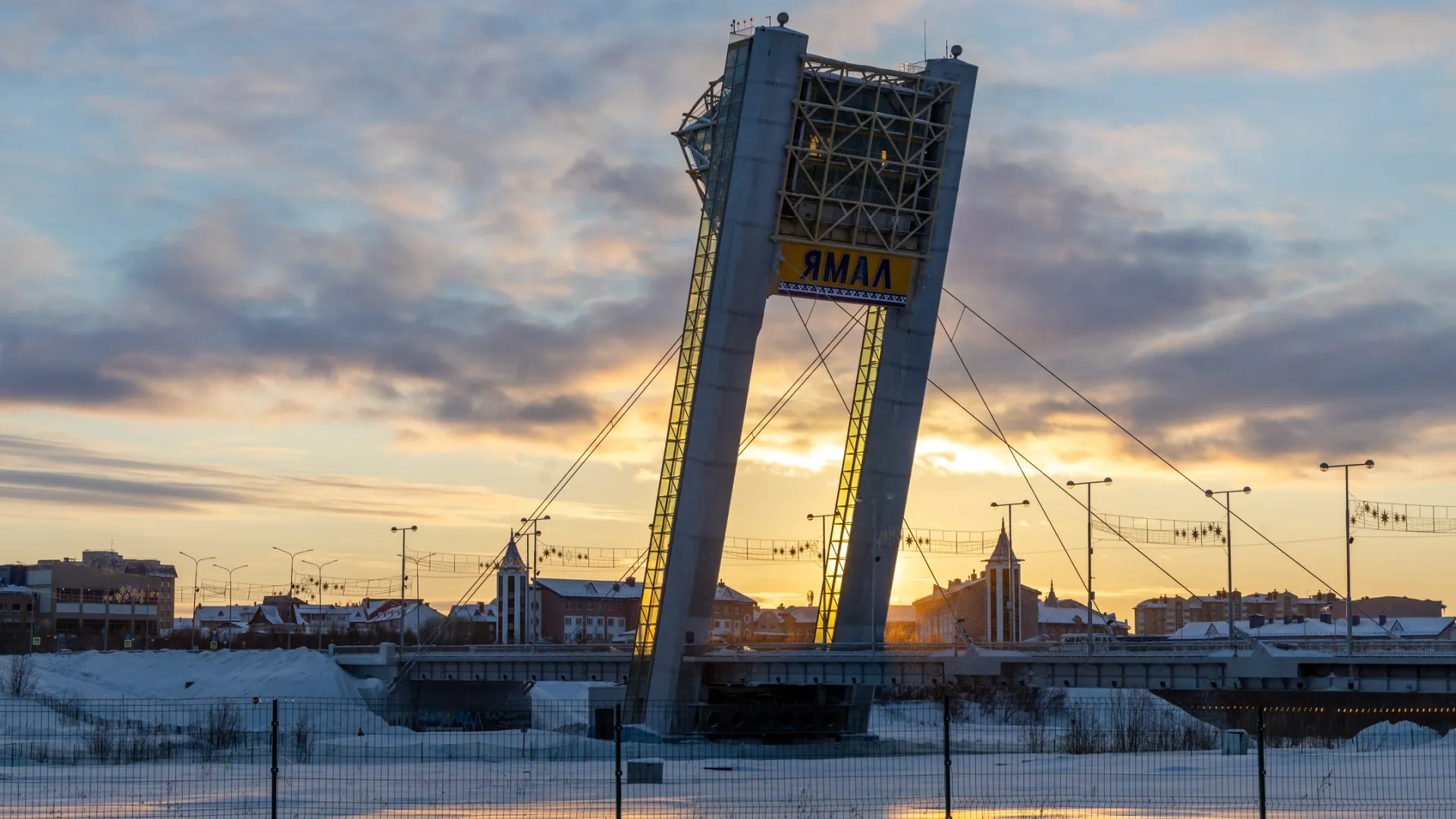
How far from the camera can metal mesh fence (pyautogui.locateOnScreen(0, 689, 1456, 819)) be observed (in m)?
35.8

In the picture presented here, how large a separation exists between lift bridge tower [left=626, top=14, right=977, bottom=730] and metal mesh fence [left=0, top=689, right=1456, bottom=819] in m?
4.99

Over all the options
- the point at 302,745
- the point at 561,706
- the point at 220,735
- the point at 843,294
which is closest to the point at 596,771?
the point at 302,745

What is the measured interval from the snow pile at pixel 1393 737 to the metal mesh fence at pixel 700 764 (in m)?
0.30

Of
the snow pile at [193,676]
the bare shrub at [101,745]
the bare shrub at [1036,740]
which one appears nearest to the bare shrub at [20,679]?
the snow pile at [193,676]

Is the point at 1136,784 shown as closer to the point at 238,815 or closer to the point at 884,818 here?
the point at 884,818

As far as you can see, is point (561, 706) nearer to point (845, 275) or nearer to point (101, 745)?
point (845, 275)

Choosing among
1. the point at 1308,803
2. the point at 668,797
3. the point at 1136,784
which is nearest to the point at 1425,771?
the point at 1136,784

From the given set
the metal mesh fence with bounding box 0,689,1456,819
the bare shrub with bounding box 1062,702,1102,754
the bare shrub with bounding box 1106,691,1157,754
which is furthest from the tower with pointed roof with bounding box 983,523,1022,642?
the bare shrub with bounding box 1062,702,1102,754

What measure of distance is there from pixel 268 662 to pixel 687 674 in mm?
41121

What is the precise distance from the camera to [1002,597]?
180875mm

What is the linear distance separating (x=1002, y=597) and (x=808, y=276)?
112096 millimetres

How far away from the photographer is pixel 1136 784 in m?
43.5

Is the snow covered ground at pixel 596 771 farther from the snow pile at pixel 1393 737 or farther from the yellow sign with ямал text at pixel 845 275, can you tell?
the yellow sign with ямал text at pixel 845 275

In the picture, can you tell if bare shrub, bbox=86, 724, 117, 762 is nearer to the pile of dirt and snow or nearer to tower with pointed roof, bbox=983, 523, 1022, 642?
the pile of dirt and snow
